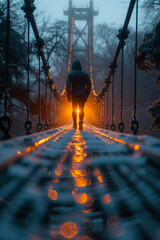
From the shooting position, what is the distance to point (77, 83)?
5023 mm

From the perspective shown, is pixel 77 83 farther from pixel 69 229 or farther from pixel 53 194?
pixel 69 229

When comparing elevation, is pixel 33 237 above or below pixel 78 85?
below

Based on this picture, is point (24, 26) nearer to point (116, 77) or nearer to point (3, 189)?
point (3, 189)

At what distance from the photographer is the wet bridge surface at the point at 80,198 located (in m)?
0.50

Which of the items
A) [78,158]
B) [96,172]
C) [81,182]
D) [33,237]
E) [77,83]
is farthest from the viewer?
[77,83]

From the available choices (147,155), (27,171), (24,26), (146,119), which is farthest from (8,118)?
(146,119)

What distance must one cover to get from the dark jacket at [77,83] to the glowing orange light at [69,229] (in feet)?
14.4

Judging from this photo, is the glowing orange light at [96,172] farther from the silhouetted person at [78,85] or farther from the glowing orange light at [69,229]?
the silhouetted person at [78,85]

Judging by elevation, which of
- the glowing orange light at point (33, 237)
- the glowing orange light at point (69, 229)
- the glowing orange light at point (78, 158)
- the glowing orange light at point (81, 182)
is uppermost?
the glowing orange light at point (78, 158)

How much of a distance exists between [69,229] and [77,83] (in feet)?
15.1

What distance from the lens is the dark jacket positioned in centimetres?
495

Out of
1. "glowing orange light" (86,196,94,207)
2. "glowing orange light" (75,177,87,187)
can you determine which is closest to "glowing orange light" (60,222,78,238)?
"glowing orange light" (86,196,94,207)

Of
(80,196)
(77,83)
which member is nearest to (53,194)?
(80,196)

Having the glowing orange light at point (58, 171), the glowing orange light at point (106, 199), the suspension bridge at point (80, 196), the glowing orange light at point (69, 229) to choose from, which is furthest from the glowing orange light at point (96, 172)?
the glowing orange light at point (69, 229)
